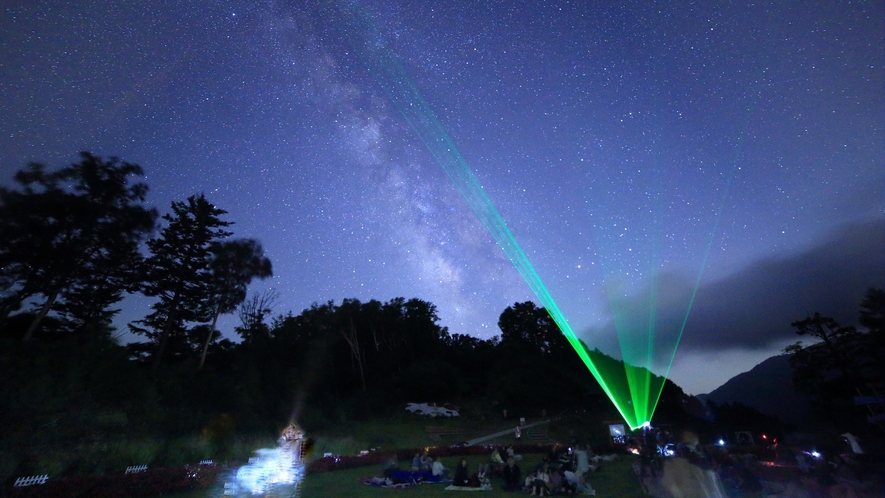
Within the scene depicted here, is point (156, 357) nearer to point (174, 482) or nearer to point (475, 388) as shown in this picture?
point (174, 482)

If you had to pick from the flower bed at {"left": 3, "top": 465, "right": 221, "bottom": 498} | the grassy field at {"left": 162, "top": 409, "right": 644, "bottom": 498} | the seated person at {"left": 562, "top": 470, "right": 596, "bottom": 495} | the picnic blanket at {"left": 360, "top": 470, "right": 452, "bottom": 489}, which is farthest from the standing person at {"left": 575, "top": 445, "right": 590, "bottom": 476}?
the flower bed at {"left": 3, "top": 465, "right": 221, "bottom": 498}

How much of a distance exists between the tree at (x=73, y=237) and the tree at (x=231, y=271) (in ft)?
27.4

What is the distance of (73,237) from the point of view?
91.2 ft

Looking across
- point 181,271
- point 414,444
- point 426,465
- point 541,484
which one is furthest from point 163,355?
point 541,484

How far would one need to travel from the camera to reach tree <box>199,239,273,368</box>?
40500 mm

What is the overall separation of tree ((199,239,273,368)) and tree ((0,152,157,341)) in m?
8.34

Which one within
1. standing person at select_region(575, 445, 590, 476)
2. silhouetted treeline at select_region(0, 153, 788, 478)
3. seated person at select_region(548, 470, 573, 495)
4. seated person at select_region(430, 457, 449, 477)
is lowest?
seated person at select_region(548, 470, 573, 495)

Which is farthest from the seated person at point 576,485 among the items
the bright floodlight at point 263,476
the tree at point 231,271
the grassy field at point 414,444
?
the tree at point 231,271

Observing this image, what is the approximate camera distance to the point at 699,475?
48.4 ft

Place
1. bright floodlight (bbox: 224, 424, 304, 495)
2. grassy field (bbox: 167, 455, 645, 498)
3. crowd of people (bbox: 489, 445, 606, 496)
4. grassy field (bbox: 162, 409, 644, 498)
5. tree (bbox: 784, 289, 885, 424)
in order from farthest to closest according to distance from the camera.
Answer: tree (bbox: 784, 289, 885, 424), grassy field (bbox: 162, 409, 644, 498), grassy field (bbox: 167, 455, 645, 498), crowd of people (bbox: 489, 445, 606, 496), bright floodlight (bbox: 224, 424, 304, 495)

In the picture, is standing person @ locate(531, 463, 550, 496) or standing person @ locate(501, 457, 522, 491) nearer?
standing person @ locate(531, 463, 550, 496)

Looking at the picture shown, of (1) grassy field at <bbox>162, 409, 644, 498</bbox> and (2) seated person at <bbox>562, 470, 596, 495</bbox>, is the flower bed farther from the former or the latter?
(2) seated person at <bbox>562, 470, 596, 495</bbox>

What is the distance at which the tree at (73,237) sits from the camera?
2558 cm

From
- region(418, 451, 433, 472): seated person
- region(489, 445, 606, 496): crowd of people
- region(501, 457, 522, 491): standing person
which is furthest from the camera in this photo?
region(418, 451, 433, 472): seated person
